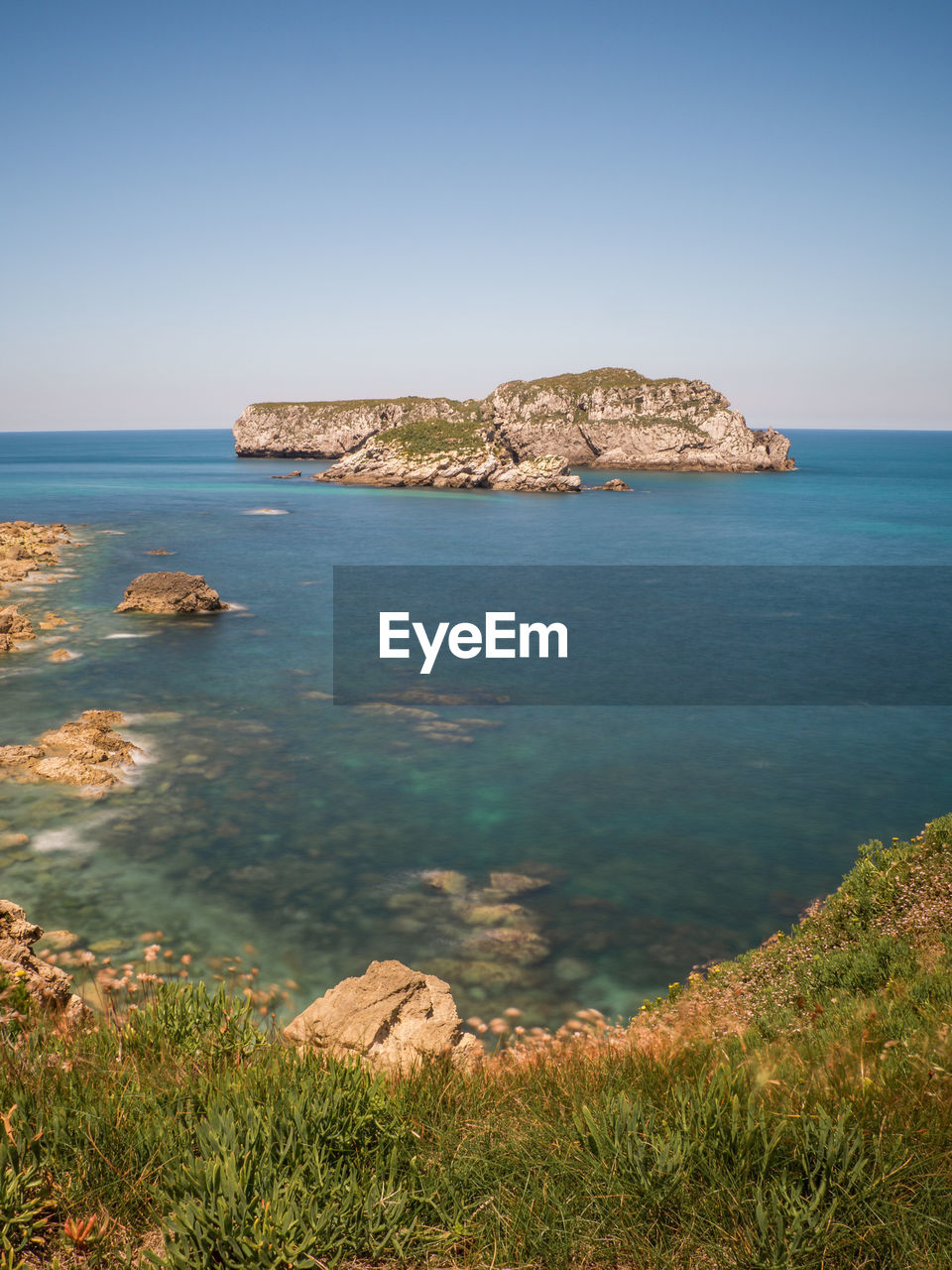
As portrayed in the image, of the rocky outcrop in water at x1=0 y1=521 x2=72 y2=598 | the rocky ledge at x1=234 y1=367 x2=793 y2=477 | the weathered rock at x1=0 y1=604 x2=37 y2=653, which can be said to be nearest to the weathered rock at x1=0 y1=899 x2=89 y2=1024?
the weathered rock at x1=0 y1=604 x2=37 y2=653

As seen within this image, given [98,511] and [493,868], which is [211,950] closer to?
[493,868]

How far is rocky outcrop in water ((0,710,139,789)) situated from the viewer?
20.4 m

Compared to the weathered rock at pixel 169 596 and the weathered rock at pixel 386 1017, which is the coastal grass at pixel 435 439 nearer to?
the weathered rock at pixel 169 596

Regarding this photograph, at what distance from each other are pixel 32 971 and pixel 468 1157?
749cm

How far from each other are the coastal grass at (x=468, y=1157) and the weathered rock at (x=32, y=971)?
5.38ft

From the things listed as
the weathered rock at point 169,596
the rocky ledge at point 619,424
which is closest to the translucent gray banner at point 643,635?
the weathered rock at point 169,596

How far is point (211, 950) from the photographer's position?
47.2ft

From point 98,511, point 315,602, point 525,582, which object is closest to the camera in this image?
point 315,602

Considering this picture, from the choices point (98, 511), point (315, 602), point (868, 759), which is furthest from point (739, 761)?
point (98, 511)

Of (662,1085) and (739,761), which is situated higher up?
(662,1085)

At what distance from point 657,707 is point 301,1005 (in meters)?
18.8

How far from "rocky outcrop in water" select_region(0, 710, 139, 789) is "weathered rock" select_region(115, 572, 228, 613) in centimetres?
1707

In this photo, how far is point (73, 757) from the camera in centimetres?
2111

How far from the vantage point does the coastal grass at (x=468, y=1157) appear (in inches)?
181
